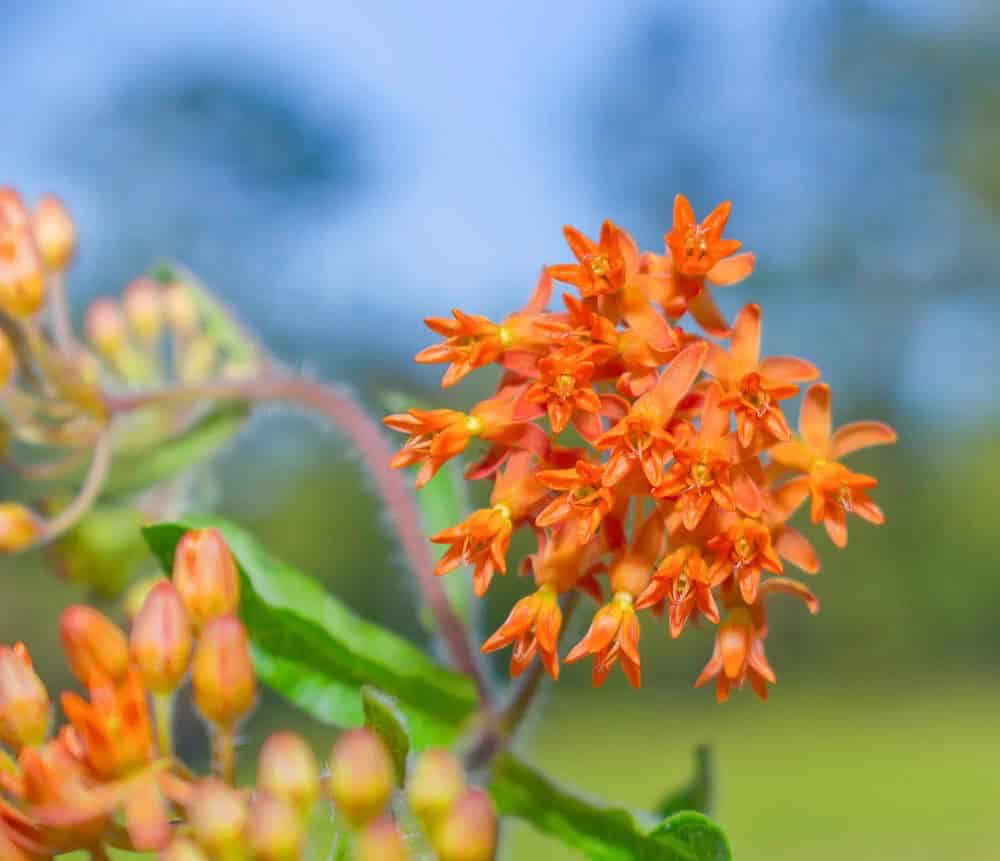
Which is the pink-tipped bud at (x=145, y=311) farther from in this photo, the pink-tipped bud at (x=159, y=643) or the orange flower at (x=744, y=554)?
the orange flower at (x=744, y=554)

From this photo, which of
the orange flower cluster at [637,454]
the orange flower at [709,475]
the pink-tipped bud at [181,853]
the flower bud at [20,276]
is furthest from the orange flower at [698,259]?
the flower bud at [20,276]

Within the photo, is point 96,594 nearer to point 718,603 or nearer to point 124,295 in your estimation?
point 124,295

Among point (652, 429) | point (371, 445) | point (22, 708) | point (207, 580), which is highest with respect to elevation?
point (652, 429)

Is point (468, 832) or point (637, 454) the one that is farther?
point (637, 454)

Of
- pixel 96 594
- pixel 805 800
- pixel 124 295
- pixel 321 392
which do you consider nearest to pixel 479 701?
pixel 321 392

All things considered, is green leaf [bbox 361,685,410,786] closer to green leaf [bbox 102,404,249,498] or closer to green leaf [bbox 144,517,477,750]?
green leaf [bbox 144,517,477,750]

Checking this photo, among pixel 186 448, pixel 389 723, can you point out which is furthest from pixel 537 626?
pixel 186 448

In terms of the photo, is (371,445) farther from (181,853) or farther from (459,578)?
→ (181,853)

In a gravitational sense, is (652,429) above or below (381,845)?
above
